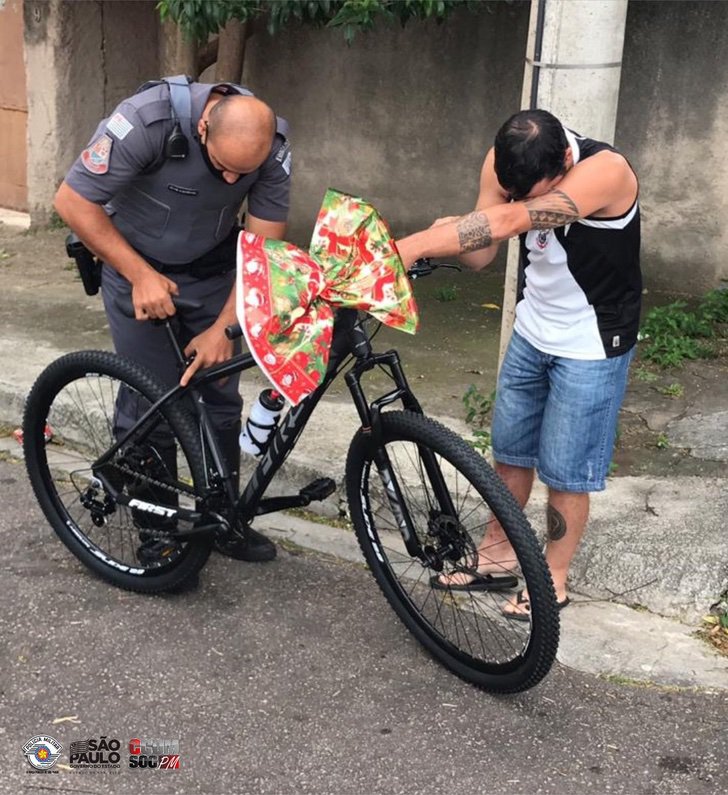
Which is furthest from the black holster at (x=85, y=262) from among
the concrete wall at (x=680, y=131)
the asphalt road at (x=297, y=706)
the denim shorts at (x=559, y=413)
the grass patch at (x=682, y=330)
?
the concrete wall at (x=680, y=131)

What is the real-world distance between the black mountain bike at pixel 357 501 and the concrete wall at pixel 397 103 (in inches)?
137

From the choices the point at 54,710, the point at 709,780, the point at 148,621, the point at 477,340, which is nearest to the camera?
the point at 709,780

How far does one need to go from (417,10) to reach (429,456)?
3168 millimetres

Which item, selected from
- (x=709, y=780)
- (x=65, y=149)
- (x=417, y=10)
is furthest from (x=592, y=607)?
(x=65, y=149)

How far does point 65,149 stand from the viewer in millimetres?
8070

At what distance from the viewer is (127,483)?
13.6ft

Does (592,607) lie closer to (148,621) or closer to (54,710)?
(148,621)

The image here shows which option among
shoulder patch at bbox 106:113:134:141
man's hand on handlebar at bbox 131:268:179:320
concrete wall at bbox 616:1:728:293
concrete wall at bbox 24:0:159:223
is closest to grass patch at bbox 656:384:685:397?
concrete wall at bbox 616:1:728:293

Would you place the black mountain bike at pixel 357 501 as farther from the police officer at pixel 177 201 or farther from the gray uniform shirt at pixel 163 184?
the gray uniform shirt at pixel 163 184

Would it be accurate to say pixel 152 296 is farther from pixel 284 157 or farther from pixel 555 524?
pixel 555 524

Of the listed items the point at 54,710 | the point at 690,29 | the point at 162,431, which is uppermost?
the point at 690,29

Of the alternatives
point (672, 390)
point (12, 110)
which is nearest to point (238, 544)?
point (672, 390)

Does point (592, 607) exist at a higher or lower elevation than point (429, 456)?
lower

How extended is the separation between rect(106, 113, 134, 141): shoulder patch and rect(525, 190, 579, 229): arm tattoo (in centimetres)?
122
